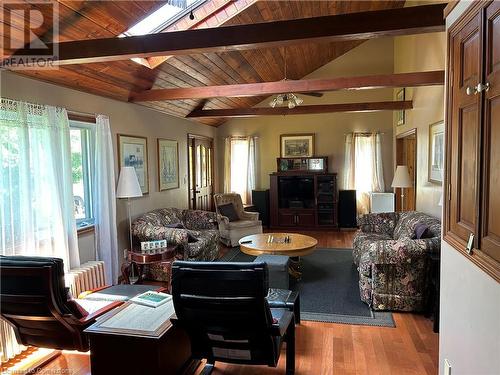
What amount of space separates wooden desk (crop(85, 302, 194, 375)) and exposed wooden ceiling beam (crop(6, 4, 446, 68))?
1891mm

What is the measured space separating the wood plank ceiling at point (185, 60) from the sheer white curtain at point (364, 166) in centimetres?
189

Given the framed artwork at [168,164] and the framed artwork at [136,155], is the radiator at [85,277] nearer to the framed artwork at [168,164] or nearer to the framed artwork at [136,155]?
the framed artwork at [136,155]

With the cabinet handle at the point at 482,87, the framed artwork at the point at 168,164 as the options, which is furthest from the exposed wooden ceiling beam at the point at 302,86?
the cabinet handle at the point at 482,87

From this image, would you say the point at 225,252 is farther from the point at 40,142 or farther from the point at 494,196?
the point at 494,196

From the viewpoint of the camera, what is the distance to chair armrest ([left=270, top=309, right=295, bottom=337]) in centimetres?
195

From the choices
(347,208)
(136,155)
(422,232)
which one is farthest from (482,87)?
(347,208)

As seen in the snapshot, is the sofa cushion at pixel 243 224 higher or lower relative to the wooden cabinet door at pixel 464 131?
lower

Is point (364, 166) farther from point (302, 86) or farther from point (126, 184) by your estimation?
point (126, 184)

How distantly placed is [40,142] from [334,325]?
10.4 feet

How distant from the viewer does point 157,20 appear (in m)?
3.61

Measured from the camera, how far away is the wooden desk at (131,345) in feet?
6.48

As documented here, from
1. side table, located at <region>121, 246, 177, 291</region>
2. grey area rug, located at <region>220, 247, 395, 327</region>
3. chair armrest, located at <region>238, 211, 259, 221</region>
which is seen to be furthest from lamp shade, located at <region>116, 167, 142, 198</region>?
chair armrest, located at <region>238, 211, 259, 221</region>

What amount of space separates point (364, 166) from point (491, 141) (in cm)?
639

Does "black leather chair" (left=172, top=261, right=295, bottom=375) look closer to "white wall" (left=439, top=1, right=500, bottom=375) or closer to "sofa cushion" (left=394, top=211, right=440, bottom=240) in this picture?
"white wall" (left=439, top=1, right=500, bottom=375)
